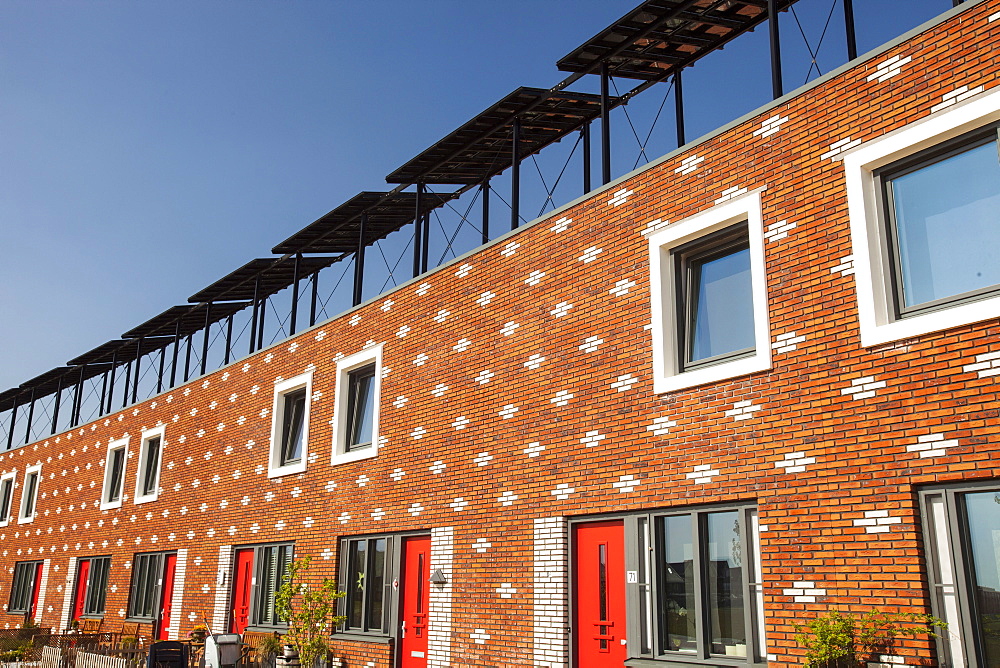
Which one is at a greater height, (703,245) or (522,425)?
(703,245)

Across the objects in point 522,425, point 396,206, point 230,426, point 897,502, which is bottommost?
point 897,502

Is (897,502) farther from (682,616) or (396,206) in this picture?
(396,206)

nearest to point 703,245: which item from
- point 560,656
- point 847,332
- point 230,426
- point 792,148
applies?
point 792,148

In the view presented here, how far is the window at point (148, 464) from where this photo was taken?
22141 mm

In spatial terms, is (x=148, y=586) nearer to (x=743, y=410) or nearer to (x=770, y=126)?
(x=743, y=410)

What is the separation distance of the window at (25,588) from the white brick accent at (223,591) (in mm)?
11992

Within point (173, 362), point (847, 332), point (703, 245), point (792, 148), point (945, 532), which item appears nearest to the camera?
point (945, 532)

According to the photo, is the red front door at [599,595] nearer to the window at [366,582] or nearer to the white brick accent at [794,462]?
the white brick accent at [794,462]

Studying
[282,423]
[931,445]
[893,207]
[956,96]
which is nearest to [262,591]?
[282,423]

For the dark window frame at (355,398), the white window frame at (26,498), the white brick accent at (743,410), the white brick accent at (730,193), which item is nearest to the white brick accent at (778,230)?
the white brick accent at (730,193)

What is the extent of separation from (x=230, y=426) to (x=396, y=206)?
6.01 meters

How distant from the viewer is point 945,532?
7387 mm

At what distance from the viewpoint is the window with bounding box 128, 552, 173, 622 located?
2021cm

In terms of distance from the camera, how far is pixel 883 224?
841 centimetres
